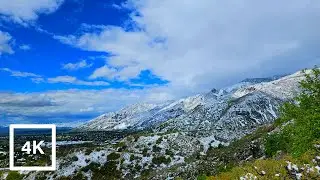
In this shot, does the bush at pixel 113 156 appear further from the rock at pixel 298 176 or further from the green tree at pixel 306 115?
the rock at pixel 298 176

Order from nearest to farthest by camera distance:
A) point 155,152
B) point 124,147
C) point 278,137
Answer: point 278,137 < point 155,152 < point 124,147

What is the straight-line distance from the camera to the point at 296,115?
51.0 meters

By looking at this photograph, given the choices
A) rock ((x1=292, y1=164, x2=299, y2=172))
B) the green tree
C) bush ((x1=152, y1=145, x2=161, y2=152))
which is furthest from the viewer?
bush ((x1=152, y1=145, x2=161, y2=152))

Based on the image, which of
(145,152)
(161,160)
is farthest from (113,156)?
(161,160)

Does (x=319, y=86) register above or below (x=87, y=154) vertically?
above

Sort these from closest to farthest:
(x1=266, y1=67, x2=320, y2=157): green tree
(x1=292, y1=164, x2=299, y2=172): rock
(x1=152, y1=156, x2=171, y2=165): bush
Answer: (x1=292, y1=164, x2=299, y2=172): rock, (x1=266, y1=67, x2=320, y2=157): green tree, (x1=152, y1=156, x2=171, y2=165): bush

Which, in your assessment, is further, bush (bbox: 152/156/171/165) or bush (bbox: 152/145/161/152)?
bush (bbox: 152/145/161/152)

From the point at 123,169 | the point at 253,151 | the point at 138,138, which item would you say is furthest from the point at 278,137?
the point at 138,138

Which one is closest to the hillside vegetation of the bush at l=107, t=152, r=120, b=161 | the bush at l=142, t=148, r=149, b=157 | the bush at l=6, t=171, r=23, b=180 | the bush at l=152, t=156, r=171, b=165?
the bush at l=152, t=156, r=171, b=165

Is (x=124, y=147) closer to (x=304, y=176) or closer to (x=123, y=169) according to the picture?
(x=123, y=169)

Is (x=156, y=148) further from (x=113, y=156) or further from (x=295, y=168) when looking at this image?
(x=295, y=168)

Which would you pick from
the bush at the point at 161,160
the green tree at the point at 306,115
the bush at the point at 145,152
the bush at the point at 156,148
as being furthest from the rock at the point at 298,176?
the bush at the point at 156,148

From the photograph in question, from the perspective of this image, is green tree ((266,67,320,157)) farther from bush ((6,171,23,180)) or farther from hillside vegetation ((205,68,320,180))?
bush ((6,171,23,180))

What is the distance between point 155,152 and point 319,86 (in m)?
67.2
